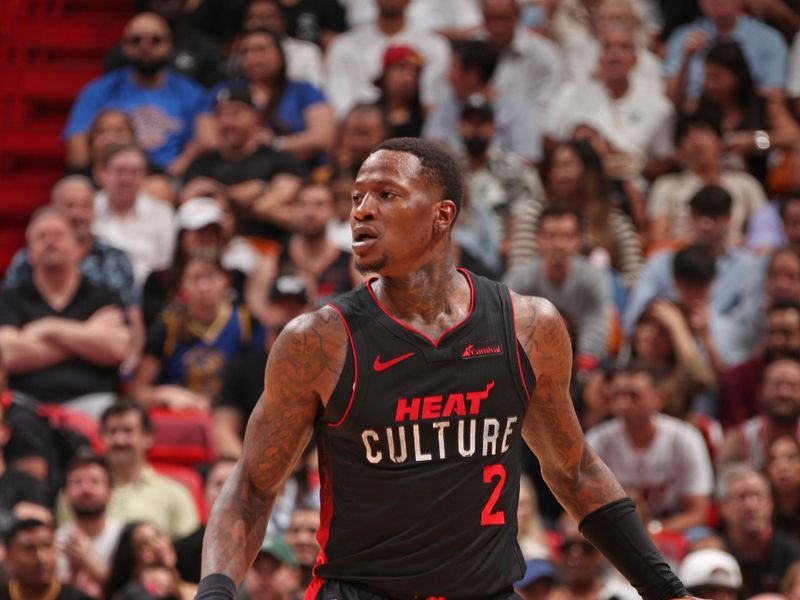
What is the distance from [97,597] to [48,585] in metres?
0.33

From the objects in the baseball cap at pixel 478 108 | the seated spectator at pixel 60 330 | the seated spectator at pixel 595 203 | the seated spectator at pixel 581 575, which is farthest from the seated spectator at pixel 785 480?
the seated spectator at pixel 60 330

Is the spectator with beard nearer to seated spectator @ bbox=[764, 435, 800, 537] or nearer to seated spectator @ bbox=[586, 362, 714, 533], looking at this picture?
seated spectator @ bbox=[586, 362, 714, 533]

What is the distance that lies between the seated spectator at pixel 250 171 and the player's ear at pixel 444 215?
226 inches

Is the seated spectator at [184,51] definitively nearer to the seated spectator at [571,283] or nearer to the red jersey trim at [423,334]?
the seated spectator at [571,283]

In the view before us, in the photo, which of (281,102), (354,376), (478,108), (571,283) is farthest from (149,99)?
(354,376)

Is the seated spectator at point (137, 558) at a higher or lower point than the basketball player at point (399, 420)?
lower

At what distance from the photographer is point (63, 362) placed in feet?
28.0

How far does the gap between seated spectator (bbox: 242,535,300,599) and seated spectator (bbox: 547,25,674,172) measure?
188 inches

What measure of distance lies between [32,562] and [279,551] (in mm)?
1098

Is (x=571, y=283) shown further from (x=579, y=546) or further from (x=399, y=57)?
(x=399, y=57)

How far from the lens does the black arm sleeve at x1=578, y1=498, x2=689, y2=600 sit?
4180 mm

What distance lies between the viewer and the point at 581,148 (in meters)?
9.84

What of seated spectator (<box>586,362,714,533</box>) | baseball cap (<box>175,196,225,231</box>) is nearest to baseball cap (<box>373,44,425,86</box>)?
baseball cap (<box>175,196,225,231</box>)

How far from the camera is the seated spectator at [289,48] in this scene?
37.0 ft
